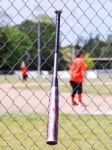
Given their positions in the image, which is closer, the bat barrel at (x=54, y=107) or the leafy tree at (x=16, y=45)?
the bat barrel at (x=54, y=107)

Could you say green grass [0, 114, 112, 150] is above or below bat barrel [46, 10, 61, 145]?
below

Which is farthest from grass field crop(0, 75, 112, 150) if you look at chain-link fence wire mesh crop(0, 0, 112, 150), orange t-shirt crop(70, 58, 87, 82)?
orange t-shirt crop(70, 58, 87, 82)

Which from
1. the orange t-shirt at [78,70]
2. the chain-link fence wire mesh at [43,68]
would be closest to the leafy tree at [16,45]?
the chain-link fence wire mesh at [43,68]

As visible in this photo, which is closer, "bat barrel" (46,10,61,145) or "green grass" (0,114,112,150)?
"bat barrel" (46,10,61,145)

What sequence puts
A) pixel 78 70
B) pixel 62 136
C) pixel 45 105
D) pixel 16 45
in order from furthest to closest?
1. pixel 78 70
2. pixel 45 105
3. pixel 62 136
4. pixel 16 45

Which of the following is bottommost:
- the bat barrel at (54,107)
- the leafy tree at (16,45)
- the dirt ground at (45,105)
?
the dirt ground at (45,105)

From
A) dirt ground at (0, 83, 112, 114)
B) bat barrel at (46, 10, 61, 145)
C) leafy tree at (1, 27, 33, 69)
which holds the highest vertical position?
leafy tree at (1, 27, 33, 69)

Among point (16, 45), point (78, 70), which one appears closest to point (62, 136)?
point (16, 45)

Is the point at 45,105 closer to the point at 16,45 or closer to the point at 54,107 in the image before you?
the point at 16,45

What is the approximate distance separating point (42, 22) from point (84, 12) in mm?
352

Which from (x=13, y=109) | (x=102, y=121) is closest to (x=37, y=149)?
(x=102, y=121)

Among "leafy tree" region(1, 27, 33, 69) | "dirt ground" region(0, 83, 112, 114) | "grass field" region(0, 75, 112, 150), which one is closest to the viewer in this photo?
"leafy tree" region(1, 27, 33, 69)

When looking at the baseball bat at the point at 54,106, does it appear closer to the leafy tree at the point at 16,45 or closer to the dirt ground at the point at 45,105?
the leafy tree at the point at 16,45

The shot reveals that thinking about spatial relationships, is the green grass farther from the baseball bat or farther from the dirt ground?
the baseball bat
